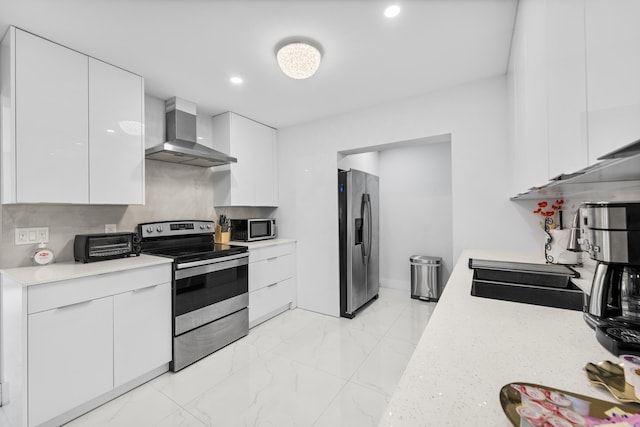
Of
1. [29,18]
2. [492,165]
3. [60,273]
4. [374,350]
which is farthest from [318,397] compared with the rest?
[29,18]

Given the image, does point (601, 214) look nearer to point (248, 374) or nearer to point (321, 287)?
point (248, 374)

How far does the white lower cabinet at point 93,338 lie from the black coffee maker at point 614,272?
244 centimetres

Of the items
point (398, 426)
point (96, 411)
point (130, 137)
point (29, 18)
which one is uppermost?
point (29, 18)

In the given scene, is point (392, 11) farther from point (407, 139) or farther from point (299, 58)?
point (407, 139)

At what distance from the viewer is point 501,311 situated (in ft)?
3.41

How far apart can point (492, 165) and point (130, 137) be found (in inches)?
124

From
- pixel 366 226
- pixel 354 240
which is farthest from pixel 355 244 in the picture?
pixel 366 226

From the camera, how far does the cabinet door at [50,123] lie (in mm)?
1690

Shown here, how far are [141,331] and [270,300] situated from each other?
142cm

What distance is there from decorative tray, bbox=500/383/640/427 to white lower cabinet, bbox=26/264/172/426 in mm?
2216

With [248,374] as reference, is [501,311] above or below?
above

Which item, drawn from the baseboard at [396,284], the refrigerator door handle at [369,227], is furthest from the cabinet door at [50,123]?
the baseboard at [396,284]

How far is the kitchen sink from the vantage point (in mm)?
1074

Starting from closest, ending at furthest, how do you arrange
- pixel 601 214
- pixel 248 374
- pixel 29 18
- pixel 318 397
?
pixel 601 214 → pixel 29 18 → pixel 318 397 → pixel 248 374
